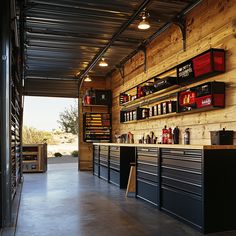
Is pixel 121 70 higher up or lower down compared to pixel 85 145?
higher up

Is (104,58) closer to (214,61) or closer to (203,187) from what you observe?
(214,61)

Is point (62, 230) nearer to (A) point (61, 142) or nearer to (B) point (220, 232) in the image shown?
(B) point (220, 232)

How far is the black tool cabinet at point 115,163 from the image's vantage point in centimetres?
649

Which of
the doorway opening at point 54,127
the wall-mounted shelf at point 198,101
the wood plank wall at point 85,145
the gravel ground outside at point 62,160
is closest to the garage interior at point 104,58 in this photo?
the wall-mounted shelf at point 198,101

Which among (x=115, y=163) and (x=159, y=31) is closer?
(x=159, y=31)

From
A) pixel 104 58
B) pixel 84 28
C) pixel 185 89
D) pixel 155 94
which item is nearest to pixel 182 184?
pixel 185 89

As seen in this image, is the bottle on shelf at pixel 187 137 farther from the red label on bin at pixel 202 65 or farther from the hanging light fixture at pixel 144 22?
the hanging light fixture at pixel 144 22

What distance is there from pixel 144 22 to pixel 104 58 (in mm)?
3930

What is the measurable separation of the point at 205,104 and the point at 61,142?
14.0 metres

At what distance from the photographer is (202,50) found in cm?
476

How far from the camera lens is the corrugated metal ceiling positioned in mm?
4961

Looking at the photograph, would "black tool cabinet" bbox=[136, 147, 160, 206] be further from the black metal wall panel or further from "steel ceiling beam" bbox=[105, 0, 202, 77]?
the black metal wall panel

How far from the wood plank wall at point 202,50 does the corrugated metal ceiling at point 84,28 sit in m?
0.32

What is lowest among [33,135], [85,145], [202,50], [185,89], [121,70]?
[85,145]
